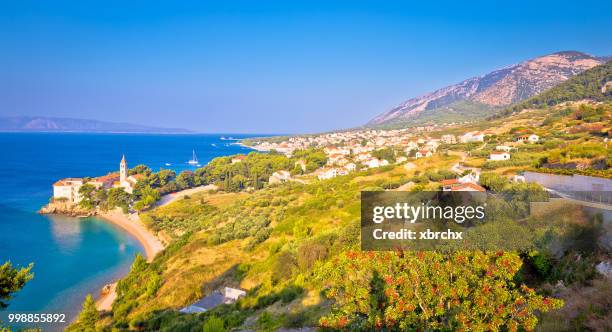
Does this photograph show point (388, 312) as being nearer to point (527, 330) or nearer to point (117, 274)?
point (527, 330)

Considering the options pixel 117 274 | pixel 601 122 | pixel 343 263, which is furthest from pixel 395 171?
pixel 343 263

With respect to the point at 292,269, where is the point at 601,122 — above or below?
above

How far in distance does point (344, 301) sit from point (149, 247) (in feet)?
88.9

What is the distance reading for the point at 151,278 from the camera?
19812 mm

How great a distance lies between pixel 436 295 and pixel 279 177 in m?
46.5

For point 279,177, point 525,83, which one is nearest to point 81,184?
point 279,177

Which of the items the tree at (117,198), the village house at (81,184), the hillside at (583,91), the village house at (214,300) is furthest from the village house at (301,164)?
the hillside at (583,91)

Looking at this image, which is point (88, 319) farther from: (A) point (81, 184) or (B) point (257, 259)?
(A) point (81, 184)

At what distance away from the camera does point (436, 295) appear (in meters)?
6.05

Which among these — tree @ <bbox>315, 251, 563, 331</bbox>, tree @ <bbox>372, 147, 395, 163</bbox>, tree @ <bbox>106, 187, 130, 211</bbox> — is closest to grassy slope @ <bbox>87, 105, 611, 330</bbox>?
tree @ <bbox>315, 251, 563, 331</bbox>

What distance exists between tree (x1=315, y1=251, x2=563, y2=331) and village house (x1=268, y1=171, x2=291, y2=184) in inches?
1725

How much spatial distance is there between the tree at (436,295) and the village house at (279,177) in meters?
43.8

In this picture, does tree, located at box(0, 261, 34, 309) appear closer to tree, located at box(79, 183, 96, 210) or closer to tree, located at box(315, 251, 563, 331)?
tree, located at box(315, 251, 563, 331)

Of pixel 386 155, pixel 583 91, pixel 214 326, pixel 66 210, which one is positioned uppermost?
pixel 583 91
